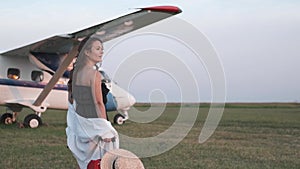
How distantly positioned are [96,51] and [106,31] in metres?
0.61

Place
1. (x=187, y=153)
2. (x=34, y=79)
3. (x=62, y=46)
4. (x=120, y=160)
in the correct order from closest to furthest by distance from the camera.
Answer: (x=120, y=160) → (x=187, y=153) → (x=62, y=46) → (x=34, y=79)

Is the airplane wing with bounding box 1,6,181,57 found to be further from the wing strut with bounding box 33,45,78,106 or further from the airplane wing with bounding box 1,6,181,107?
the wing strut with bounding box 33,45,78,106

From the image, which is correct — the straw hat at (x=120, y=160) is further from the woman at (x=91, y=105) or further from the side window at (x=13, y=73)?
the side window at (x=13, y=73)

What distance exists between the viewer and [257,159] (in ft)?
27.0

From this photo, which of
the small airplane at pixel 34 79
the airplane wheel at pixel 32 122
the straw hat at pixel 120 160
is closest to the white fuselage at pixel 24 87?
the small airplane at pixel 34 79

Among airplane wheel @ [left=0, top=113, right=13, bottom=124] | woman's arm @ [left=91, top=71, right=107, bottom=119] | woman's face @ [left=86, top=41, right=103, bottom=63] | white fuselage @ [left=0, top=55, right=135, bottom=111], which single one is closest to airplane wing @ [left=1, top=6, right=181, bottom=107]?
white fuselage @ [left=0, top=55, right=135, bottom=111]

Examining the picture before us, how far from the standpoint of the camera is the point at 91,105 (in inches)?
176

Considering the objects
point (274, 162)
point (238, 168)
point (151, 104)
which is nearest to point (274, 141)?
point (274, 162)

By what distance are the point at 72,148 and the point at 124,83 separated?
1052 millimetres

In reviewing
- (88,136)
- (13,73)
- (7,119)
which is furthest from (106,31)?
(7,119)

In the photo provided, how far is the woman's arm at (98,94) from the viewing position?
4.41 m

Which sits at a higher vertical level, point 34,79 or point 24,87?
point 34,79

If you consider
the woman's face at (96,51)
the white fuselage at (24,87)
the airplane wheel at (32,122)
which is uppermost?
the woman's face at (96,51)

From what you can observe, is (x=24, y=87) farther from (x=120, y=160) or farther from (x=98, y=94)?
(x=120, y=160)
